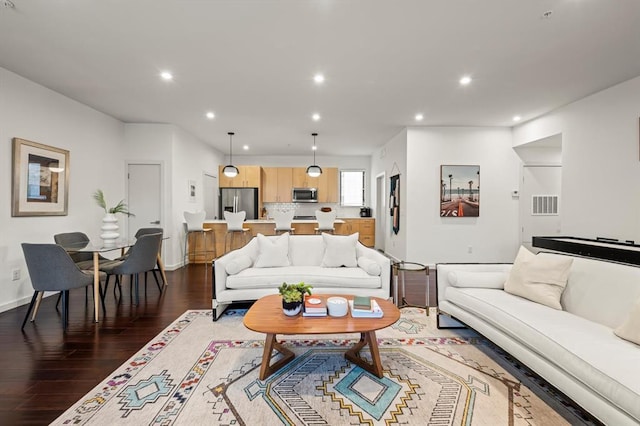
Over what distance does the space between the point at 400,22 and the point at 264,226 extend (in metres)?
4.67

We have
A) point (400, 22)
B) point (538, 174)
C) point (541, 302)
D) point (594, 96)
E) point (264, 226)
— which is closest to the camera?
point (541, 302)

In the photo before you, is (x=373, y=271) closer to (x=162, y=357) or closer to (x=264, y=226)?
(x=162, y=357)

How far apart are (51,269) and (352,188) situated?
7.15 metres

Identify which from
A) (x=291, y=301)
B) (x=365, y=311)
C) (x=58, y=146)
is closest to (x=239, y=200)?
(x=58, y=146)

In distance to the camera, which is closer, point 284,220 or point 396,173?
point 284,220

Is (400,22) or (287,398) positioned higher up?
(400,22)

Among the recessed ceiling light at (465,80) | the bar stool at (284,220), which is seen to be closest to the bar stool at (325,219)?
the bar stool at (284,220)

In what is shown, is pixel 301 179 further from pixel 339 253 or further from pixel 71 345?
pixel 71 345

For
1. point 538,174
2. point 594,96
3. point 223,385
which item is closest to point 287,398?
point 223,385

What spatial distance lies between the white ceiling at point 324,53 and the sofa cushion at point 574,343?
7.82 feet

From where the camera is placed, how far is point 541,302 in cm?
232

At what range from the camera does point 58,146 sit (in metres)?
4.12

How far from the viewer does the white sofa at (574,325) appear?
1.39 m

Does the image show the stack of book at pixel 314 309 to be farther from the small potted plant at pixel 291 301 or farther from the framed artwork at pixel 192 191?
the framed artwork at pixel 192 191
